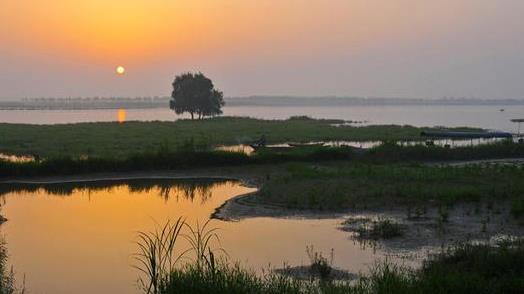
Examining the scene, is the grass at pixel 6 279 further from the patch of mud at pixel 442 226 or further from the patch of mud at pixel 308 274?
the patch of mud at pixel 442 226

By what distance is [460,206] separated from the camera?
2353 centimetres

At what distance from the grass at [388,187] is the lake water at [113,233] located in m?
2.49

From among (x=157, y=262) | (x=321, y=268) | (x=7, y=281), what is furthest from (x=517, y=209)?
(x=7, y=281)

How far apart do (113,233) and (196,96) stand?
82.1m

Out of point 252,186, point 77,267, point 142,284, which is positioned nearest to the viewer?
point 142,284

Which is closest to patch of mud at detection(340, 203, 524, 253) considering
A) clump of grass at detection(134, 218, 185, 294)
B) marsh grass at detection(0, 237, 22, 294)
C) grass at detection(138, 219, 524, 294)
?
grass at detection(138, 219, 524, 294)

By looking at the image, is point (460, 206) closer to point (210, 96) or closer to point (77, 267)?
point (77, 267)

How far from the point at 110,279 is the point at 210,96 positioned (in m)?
89.6

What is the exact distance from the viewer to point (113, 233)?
21.0 metres

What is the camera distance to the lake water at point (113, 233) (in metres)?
15.9

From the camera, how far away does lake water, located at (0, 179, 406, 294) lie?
15.9 meters

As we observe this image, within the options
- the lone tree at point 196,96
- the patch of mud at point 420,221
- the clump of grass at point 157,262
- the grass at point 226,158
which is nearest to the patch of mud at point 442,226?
the patch of mud at point 420,221

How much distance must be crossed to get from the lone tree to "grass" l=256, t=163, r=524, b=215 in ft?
231

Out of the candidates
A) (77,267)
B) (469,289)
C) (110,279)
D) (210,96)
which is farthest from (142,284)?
(210,96)
